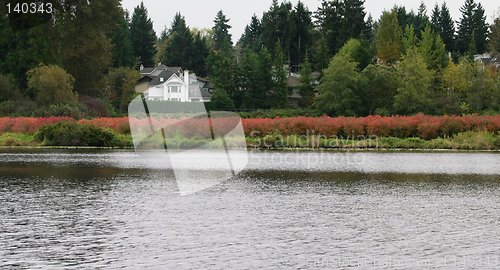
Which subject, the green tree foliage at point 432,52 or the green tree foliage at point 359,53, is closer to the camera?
the green tree foliage at point 359,53

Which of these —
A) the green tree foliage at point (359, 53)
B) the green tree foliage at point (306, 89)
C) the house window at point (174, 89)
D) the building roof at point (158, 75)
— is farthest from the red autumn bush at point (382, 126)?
the building roof at point (158, 75)

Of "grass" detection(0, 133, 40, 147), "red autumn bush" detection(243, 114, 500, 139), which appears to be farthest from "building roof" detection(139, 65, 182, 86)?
"red autumn bush" detection(243, 114, 500, 139)

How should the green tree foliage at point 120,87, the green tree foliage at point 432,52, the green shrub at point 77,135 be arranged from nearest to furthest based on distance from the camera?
the green shrub at point 77,135, the green tree foliage at point 432,52, the green tree foliage at point 120,87

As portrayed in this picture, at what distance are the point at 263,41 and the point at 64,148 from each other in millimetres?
69983

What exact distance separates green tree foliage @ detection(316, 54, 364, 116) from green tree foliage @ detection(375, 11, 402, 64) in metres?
18.2

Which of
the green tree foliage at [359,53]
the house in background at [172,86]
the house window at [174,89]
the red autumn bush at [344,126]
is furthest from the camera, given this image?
the house window at [174,89]

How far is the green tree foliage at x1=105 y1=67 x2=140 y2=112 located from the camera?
9756 cm

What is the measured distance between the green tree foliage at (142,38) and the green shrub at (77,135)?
247 feet

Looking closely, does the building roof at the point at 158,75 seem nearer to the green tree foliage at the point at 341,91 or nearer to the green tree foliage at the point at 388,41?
the green tree foliage at the point at 388,41

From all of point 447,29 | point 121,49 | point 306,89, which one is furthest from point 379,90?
point 447,29

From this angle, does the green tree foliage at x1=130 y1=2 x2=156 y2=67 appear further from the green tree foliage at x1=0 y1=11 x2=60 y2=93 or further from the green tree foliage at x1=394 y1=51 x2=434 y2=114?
the green tree foliage at x1=394 y1=51 x2=434 y2=114

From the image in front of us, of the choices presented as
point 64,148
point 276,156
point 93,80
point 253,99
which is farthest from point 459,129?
point 93,80

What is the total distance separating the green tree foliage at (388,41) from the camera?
337 ft

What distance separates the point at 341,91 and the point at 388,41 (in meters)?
23.7
